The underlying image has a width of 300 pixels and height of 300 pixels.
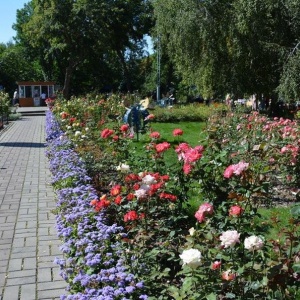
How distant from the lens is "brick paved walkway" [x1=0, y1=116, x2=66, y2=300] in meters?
3.59

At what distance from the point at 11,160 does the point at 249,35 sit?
11.9 m

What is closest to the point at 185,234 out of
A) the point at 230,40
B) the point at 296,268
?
the point at 296,268

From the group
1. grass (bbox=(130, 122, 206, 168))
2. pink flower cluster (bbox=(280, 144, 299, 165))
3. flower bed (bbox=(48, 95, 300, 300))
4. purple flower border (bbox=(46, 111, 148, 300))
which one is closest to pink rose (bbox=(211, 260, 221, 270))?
flower bed (bbox=(48, 95, 300, 300))

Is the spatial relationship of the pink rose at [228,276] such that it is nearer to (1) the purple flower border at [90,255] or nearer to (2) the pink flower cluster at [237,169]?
(1) the purple flower border at [90,255]

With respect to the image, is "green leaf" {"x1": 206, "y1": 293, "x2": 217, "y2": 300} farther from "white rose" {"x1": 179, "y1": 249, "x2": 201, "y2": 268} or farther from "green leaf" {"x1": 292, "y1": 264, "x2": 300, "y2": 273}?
"green leaf" {"x1": 292, "y1": 264, "x2": 300, "y2": 273}

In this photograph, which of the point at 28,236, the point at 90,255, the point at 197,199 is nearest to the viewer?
the point at 90,255

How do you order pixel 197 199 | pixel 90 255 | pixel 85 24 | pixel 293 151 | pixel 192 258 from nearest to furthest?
pixel 192 258, pixel 90 255, pixel 293 151, pixel 197 199, pixel 85 24

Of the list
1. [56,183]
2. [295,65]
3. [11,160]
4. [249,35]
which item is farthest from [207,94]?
[56,183]

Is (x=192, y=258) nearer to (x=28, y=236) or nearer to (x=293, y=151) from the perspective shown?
(x=28, y=236)

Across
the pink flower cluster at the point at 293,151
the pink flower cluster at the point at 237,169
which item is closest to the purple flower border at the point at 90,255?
the pink flower cluster at the point at 237,169

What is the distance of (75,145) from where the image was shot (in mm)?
8484

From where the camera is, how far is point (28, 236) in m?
4.84

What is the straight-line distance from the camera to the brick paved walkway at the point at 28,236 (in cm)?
359

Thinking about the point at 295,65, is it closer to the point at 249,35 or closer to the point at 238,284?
the point at 249,35
